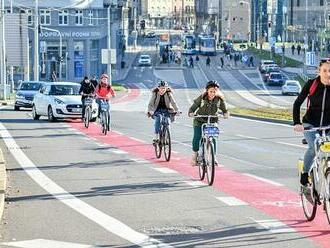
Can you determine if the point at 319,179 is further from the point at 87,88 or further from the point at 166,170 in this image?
the point at 87,88

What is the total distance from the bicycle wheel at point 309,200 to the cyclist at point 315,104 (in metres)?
0.29

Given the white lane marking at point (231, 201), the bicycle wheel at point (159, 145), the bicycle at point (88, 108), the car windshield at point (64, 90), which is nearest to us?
the white lane marking at point (231, 201)

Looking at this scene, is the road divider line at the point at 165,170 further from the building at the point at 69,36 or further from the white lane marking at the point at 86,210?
the building at the point at 69,36

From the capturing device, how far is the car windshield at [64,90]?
109 feet

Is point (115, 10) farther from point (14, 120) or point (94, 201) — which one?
point (94, 201)

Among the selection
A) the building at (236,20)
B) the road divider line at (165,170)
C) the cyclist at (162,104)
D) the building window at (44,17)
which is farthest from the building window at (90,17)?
the building at (236,20)

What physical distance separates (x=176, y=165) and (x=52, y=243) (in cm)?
790

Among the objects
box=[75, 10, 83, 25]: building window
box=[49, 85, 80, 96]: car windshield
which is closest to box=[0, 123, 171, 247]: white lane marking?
box=[49, 85, 80, 96]: car windshield

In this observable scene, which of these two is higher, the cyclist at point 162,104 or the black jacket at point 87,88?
the cyclist at point 162,104

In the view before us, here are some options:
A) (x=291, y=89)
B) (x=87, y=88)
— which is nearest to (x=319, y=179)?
(x=87, y=88)

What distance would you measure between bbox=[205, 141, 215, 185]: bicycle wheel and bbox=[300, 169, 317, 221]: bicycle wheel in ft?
10.7

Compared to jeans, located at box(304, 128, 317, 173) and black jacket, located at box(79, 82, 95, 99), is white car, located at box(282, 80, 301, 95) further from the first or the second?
jeans, located at box(304, 128, 317, 173)

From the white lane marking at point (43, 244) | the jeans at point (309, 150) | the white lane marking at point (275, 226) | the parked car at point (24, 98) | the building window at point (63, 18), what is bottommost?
the parked car at point (24, 98)

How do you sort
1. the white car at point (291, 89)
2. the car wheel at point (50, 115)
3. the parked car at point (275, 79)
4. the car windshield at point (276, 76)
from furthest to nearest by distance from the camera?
the car windshield at point (276, 76) < the parked car at point (275, 79) < the white car at point (291, 89) < the car wheel at point (50, 115)
